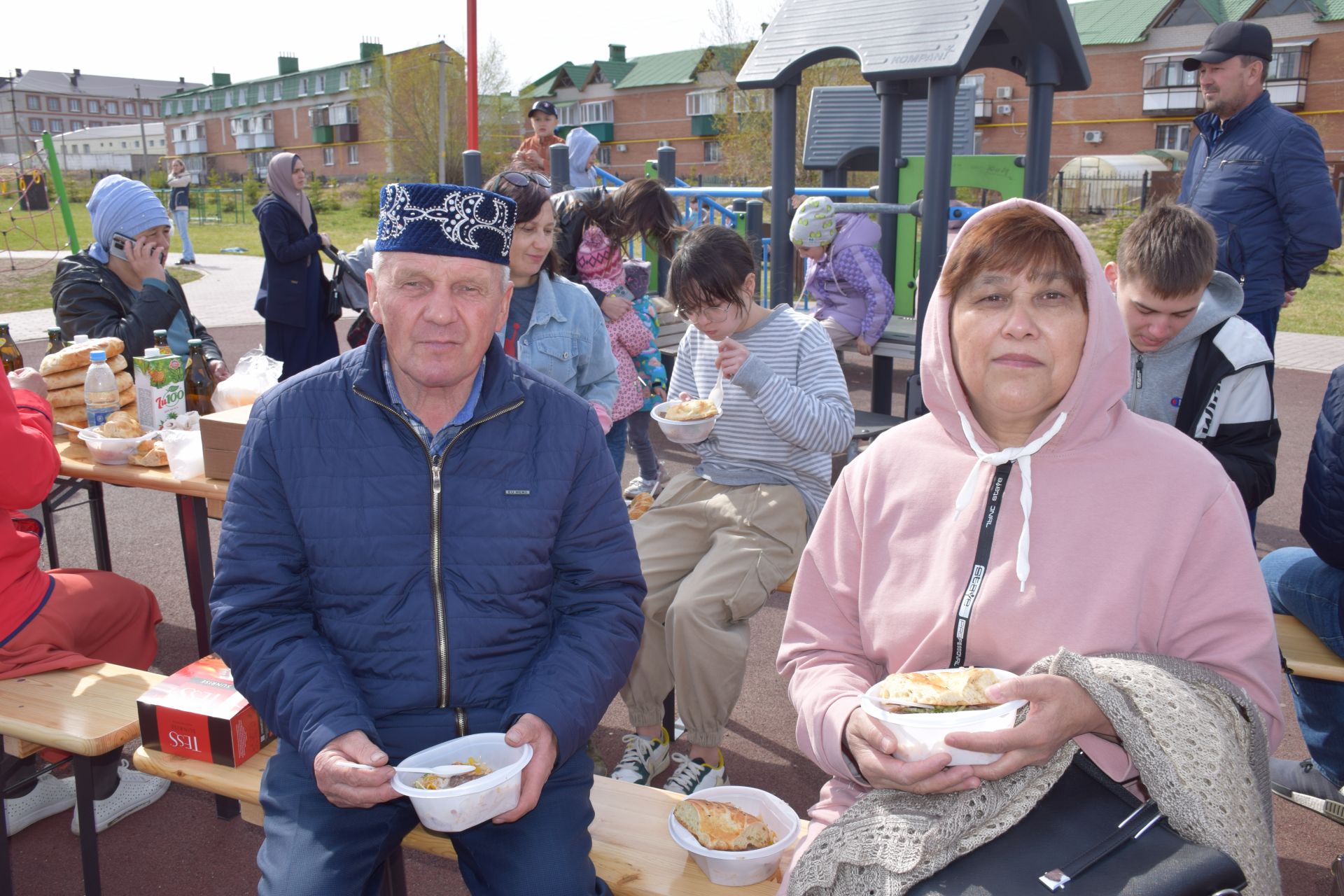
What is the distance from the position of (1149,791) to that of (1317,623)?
1.60m

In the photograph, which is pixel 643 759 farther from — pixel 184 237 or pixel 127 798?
pixel 184 237

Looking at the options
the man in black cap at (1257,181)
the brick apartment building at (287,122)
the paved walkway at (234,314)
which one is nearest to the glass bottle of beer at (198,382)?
the paved walkway at (234,314)

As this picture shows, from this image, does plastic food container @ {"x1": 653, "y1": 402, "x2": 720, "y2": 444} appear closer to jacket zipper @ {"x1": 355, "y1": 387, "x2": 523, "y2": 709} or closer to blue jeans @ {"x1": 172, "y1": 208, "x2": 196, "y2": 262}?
jacket zipper @ {"x1": 355, "y1": 387, "x2": 523, "y2": 709}

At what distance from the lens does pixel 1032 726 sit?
1558mm

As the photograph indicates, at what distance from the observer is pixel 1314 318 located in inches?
503

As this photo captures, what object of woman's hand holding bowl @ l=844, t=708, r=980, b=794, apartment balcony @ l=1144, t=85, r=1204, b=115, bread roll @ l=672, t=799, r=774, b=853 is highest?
apartment balcony @ l=1144, t=85, r=1204, b=115

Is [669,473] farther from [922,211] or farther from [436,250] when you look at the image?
[436,250]

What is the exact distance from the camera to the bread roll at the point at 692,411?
10.6 feet

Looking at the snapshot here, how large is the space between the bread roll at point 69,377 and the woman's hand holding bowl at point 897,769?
3.64 metres

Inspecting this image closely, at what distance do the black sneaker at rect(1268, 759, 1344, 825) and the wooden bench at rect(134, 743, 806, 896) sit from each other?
5.95 ft

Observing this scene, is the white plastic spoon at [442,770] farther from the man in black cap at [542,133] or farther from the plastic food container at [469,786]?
Result: the man in black cap at [542,133]

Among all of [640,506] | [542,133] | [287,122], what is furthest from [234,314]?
[287,122]

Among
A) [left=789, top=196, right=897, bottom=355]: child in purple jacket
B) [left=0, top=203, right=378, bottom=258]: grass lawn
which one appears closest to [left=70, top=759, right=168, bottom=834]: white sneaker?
[left=789, top=196, right=897, bottom=355]: child in purple jacket

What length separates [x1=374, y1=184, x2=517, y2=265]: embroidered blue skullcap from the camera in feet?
7.16
